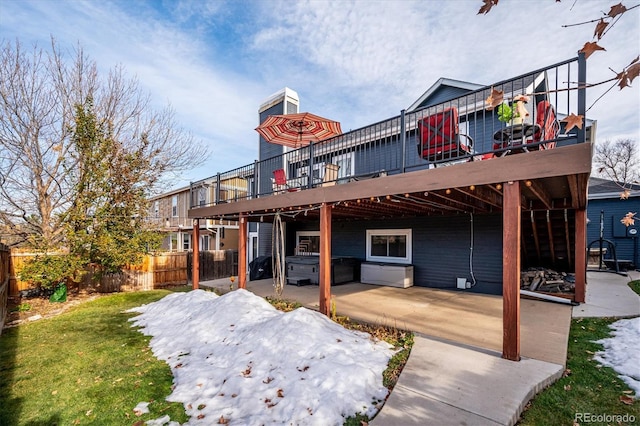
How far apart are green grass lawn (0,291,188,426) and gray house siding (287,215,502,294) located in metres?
6.45

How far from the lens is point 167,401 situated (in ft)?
10.6

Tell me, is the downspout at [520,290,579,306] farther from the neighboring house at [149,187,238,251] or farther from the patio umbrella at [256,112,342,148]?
the neighboring house at [149,187,238,251]

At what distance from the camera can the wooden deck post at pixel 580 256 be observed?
6.02 metres

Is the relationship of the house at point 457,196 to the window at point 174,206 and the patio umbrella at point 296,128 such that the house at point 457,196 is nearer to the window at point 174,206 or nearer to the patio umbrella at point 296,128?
the patio umbrella at point 296,128

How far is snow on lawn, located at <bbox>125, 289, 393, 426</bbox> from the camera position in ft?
9.48

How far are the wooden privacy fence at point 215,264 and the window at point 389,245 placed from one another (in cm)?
666

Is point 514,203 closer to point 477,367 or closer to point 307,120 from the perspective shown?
point 477,367

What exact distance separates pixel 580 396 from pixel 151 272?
11.6 m

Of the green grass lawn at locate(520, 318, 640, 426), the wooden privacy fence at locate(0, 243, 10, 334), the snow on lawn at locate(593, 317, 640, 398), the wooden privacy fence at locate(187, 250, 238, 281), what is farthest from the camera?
the wooden privacy fence at locate(187, 250, 238, 281)

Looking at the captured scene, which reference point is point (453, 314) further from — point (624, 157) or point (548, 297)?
point (624, 157)

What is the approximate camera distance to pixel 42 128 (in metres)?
9.62

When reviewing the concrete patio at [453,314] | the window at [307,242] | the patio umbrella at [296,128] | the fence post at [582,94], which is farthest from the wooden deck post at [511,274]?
the window at [307,242]

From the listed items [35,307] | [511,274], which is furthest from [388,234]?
[35,307]

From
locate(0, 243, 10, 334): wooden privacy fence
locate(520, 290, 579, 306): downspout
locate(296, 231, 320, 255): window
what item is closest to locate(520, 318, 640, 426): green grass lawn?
locate(520, 290, 579, 306): downspout
